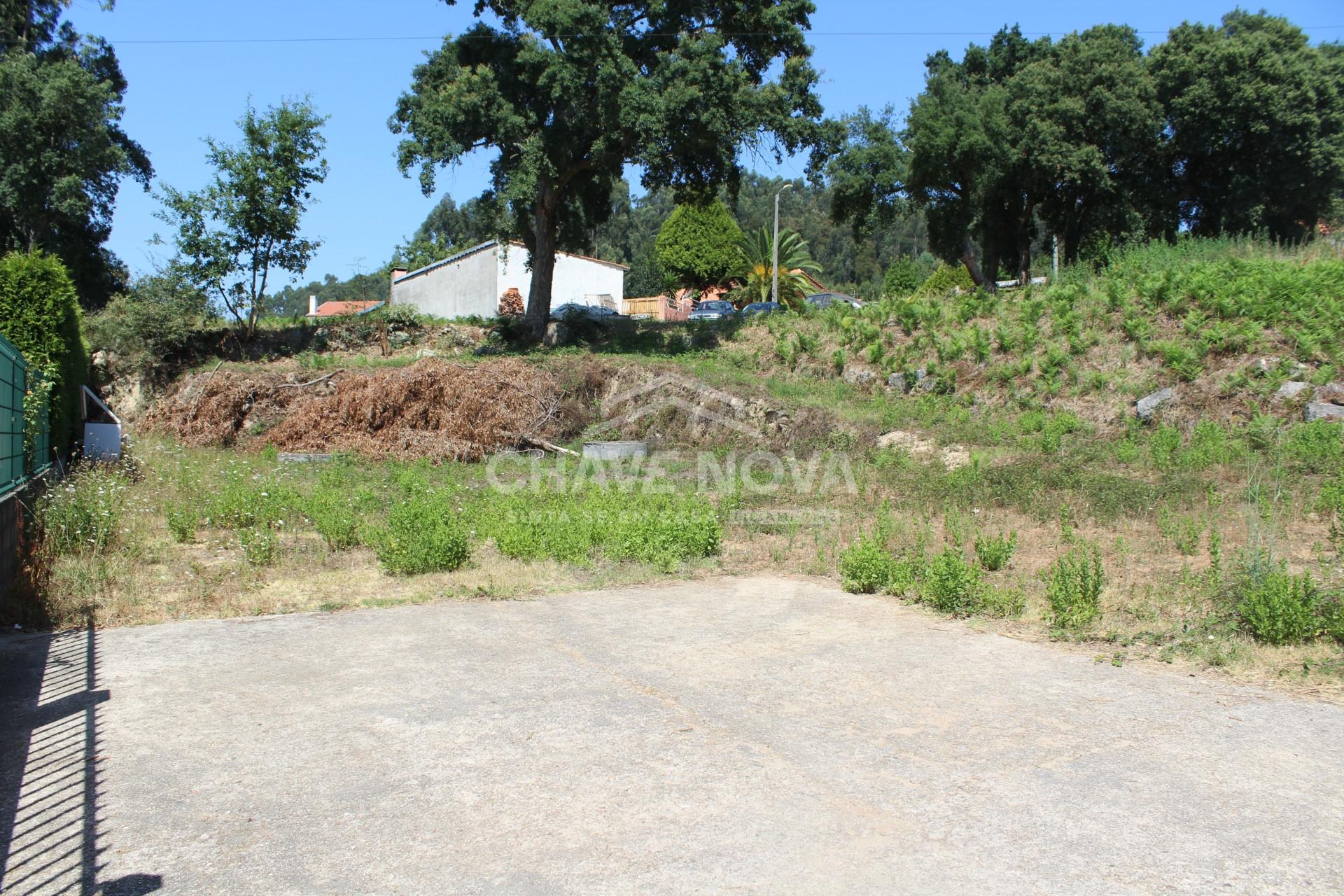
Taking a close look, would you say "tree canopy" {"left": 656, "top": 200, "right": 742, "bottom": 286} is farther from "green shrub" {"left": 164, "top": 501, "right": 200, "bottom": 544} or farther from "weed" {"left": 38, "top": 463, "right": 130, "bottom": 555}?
"weed" {"left": 38, "top": 463, "right": 130, "bottom": 555}

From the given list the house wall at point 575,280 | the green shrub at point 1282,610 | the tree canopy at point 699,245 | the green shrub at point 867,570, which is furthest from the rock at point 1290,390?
the tree canopy at point 699,245

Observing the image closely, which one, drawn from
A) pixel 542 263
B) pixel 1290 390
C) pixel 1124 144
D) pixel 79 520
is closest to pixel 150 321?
pixel 542 263

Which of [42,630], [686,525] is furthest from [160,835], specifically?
[686,525]

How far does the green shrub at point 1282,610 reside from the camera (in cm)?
593

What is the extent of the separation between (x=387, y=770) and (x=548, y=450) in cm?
1195

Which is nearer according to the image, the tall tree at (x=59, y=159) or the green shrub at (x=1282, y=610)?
the green shrub at (x=1282, y=610)

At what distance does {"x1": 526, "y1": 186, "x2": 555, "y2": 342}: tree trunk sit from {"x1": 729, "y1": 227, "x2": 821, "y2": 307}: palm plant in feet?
77.0

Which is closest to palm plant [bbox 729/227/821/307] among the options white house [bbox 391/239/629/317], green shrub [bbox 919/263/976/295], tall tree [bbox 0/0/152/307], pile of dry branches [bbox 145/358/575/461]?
white house [bbox 391/239/629/317]

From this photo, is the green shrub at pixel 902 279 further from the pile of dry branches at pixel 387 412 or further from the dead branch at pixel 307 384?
the dead branch at pixel 307 384

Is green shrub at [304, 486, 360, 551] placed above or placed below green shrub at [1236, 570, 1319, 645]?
above

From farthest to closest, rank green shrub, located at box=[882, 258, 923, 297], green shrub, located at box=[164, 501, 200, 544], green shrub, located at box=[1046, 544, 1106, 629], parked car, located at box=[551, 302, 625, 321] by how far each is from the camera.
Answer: green shrub, located at box=[882, 258, 923, 297]
parked car, located at box=[551, 302, 625, 321]
green shrub, located at box=[164, 501, 200, 544]
green shrub, located at box=[1046, 544, 1106, 629]

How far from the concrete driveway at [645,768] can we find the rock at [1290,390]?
830 cm

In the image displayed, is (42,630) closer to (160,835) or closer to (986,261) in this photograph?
(160,835)

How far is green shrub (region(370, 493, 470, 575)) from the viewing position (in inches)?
329
